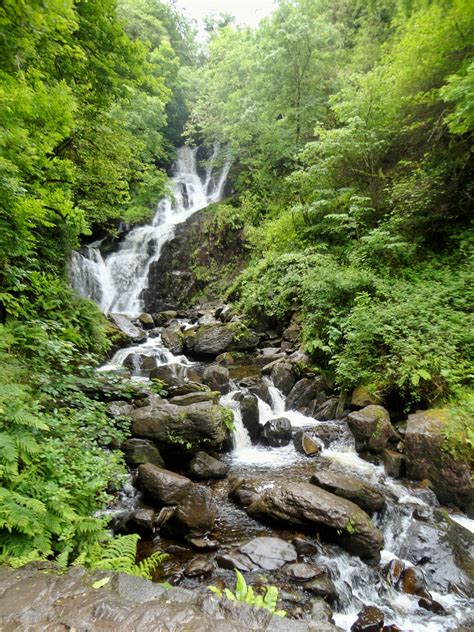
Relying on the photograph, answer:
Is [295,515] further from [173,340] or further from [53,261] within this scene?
[173,340]

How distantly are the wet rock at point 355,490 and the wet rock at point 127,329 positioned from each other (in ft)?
30.7

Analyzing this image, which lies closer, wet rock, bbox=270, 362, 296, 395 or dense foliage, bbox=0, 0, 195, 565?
dense foliage, bbox=0, 0, 195, 565

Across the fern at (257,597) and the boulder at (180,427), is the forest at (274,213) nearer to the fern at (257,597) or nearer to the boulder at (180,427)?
the boulder at (180,427)

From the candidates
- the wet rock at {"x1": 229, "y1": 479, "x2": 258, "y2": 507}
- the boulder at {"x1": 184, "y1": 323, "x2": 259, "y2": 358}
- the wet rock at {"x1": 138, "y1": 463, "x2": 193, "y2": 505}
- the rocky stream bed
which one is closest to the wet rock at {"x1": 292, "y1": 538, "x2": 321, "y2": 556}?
the rocky stream bed

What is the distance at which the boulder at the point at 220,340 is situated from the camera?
37.4 feet

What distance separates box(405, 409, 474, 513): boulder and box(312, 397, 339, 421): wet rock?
6.27ft

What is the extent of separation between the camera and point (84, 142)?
802 cm

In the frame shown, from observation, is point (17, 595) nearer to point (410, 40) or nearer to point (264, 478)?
point (264, 478)

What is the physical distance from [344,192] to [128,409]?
391 inches

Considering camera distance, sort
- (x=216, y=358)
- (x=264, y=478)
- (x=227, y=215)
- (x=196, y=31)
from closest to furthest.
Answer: (x=264, y=478), (x=216, y=358), (x=227, y=215), (x=196, y=31)

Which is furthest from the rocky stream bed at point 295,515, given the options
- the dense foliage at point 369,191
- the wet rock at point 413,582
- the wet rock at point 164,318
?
the wet rock at point 164,318

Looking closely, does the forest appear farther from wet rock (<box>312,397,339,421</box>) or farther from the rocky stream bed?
the rocky stream bed

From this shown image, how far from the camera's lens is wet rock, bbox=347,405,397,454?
18.8 ft

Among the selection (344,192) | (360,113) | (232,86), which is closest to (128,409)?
(344,192)
